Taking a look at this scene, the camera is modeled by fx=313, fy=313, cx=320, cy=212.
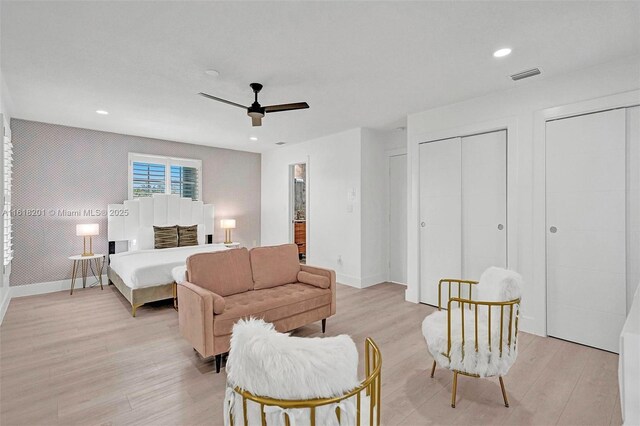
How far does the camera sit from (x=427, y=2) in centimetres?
201

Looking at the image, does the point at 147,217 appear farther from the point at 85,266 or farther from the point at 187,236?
the point at 85,266

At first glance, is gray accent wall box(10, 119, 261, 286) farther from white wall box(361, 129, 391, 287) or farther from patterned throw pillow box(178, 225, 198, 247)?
white wall box(361, 129, 391, 287)

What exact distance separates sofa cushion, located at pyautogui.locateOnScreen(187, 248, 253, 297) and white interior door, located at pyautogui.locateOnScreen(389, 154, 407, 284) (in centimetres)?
295

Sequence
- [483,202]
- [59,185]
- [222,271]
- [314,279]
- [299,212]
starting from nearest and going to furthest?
[222,271], [314,279], [483,202], [59,185], [299,212]

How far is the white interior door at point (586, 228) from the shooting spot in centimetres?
283

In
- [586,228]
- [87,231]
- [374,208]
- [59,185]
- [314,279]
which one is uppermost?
[59,185]

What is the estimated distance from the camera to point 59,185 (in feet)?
16.4

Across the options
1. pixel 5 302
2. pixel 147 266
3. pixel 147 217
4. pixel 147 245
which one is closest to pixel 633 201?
pixel 147 266

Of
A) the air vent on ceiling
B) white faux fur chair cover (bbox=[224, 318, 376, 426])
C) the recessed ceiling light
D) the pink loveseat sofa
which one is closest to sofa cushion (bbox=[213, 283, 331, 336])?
the pink loveseat sofa

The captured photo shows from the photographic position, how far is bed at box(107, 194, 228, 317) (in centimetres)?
395

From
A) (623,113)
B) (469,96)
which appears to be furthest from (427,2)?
(623,113)

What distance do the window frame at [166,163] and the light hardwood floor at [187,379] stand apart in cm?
281

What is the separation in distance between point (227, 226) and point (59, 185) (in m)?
2.77

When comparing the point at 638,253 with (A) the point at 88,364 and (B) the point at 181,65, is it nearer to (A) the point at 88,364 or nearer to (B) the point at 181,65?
(B) the point at 181,65
